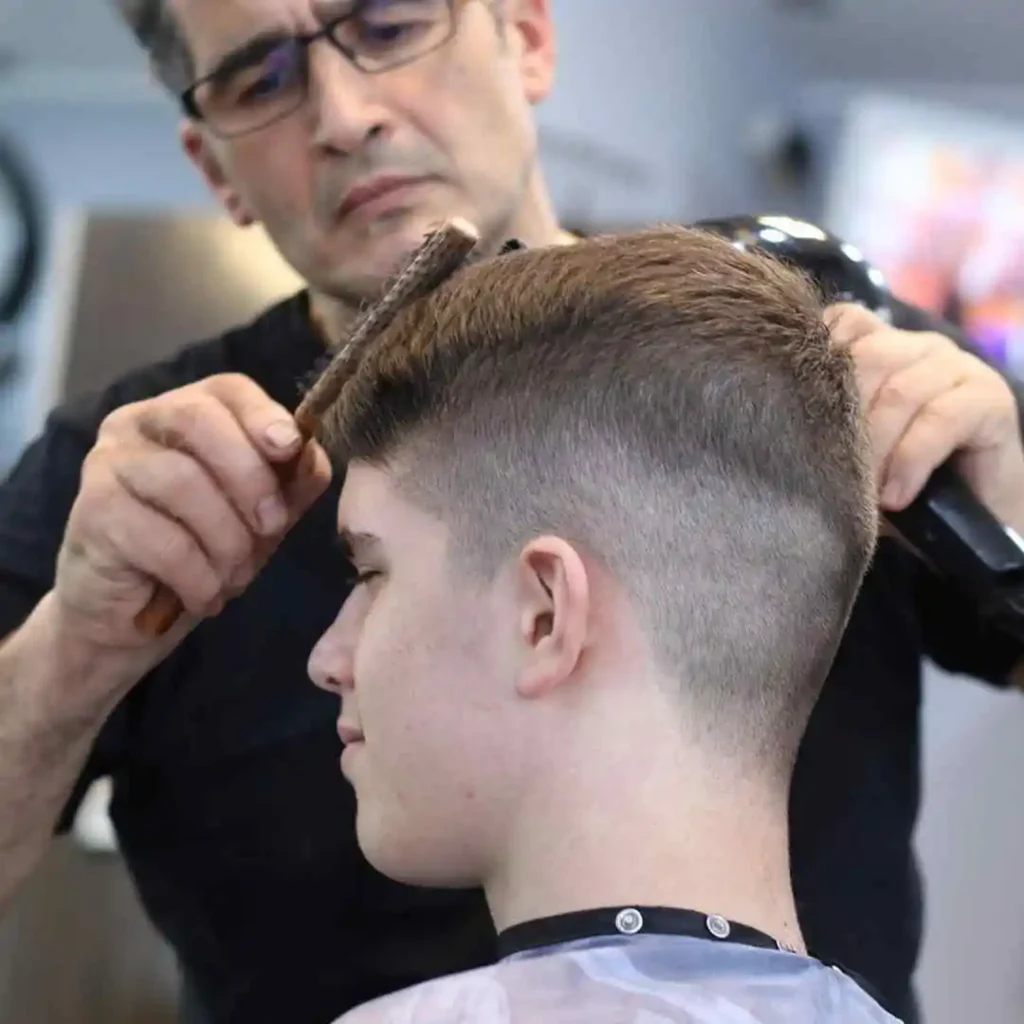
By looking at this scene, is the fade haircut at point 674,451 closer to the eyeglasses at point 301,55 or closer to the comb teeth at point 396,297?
the comb teeth at point 396,297

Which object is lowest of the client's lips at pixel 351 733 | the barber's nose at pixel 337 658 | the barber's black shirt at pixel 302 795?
the barber's black shirt at pixel 302 795

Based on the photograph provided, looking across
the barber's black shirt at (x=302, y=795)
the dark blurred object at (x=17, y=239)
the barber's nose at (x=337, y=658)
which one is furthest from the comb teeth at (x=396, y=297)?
the dark blurred object at (x=17, y=239)

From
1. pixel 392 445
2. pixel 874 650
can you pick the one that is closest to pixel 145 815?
pixel 392 445

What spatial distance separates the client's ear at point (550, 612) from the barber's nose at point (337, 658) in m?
0.12

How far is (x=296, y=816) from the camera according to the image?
87cm

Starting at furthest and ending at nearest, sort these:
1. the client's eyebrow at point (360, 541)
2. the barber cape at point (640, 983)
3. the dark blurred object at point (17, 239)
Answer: the dark blurred object at point (17, 239)
the client's eyebrow at point (360, 541)
the barber cape at point (640, 983)

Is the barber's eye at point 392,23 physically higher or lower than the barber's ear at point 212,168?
higher

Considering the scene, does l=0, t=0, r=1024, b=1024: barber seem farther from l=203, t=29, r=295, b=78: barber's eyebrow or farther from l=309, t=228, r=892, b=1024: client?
l=309, t=228, r=892, b=1024: client

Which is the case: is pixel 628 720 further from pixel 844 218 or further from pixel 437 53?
pixel 844 218

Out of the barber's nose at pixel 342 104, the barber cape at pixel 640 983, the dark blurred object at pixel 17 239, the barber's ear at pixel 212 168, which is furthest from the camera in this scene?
the dark blurred object at pixel 17 239

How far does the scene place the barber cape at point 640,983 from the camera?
0.53 meters

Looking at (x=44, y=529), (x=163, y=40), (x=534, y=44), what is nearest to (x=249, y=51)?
(x=163, y=40)

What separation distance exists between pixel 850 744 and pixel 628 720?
0.35 m

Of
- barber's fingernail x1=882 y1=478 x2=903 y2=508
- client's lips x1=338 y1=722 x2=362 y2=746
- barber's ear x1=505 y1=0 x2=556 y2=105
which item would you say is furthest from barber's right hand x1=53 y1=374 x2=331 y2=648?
barber's ear x1=505 y1=0 x2=556 y2=105
